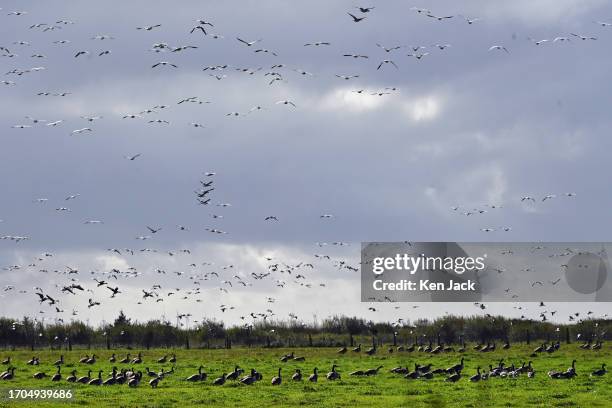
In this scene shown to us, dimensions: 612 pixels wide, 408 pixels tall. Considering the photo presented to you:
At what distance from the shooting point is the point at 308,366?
72.3m

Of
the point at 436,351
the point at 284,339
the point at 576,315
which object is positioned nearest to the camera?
the point at 436,351

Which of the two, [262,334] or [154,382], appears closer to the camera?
[154,382]

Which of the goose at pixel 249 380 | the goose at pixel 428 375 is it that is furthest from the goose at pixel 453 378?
the goose at pixel 249 380

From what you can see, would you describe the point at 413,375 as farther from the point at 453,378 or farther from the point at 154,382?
the point at 154,382

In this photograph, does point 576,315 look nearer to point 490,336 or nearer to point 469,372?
point 490,336

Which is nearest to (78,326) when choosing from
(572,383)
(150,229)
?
(150,229)

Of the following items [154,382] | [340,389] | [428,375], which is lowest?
[340,389]

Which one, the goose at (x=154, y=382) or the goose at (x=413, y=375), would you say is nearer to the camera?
the goose at (x=154, y=382)

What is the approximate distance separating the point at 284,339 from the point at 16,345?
112 ft

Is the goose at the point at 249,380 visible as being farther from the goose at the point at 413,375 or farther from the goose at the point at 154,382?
the goose at the point at 413,375

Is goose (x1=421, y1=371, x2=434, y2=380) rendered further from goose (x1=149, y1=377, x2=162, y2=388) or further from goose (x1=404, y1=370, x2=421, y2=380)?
goose (x1=149, y1=377, x2=162, y2=388)

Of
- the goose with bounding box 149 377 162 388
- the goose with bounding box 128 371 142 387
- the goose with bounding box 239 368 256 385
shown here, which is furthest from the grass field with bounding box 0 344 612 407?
the goose with bounding box 128 371 142 387

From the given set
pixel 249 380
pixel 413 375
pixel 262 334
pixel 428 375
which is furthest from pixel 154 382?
pixel 262 334

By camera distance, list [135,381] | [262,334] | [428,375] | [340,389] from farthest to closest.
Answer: [262,334] < [428,375] < [135,381] < [340,389]
